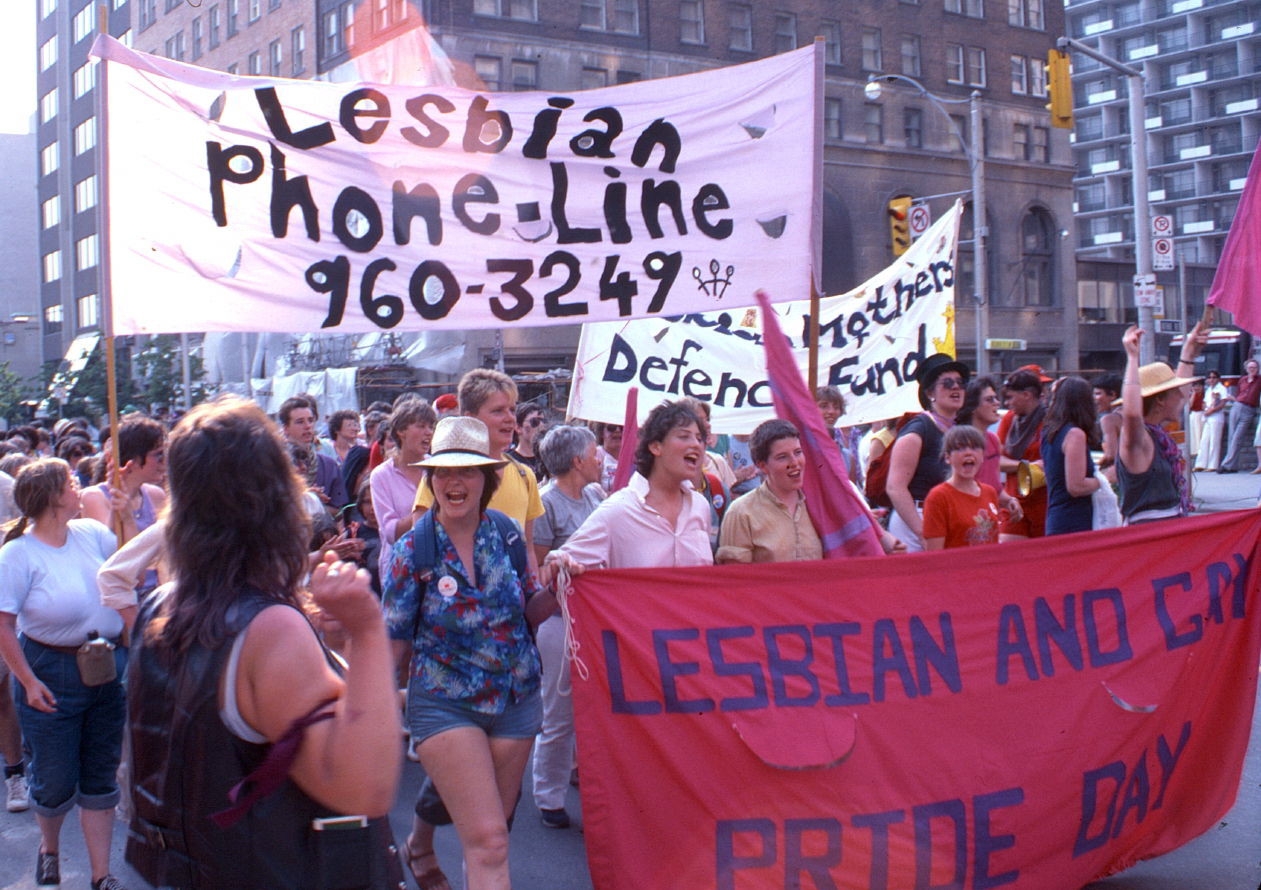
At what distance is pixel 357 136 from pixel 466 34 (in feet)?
113

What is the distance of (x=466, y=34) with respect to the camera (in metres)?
37.7

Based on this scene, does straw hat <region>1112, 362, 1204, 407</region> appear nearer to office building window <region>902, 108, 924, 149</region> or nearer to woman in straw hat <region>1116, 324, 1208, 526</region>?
woman in straw hat <region>1116, 324, 1208, 526</region>

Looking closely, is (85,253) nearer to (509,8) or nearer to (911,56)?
(509,8)

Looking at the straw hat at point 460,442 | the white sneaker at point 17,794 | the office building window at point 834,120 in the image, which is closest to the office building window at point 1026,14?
the office building window at point 834,120

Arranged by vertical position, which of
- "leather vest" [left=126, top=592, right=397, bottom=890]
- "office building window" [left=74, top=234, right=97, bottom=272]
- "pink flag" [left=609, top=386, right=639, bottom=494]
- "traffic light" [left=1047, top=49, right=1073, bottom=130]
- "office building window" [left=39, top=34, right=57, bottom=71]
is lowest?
"leather vest" [left=126, top=592, right=397, bottom=890]

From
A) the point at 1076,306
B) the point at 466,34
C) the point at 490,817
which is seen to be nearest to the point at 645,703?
the point at 490,817

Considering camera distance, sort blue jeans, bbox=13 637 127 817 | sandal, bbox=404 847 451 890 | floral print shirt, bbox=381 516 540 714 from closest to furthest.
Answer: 1. floral print shirt, bbox=381 516 540 714
2. sandal, bbox=404 847 451 890
3. blue jeans, bbox=13 637 127 817

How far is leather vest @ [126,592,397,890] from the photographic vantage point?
2.21 metres

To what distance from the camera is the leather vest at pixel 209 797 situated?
221cm

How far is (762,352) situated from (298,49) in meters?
39.3

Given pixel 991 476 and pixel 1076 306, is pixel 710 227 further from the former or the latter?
pixel 1076 306

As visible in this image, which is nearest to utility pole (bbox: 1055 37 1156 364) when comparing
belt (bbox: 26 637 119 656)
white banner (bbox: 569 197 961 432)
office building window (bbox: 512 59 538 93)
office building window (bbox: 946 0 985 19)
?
white banner (bbox: 569 197 961 432)

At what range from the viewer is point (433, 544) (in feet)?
14.0

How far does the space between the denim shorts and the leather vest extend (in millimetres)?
1798
